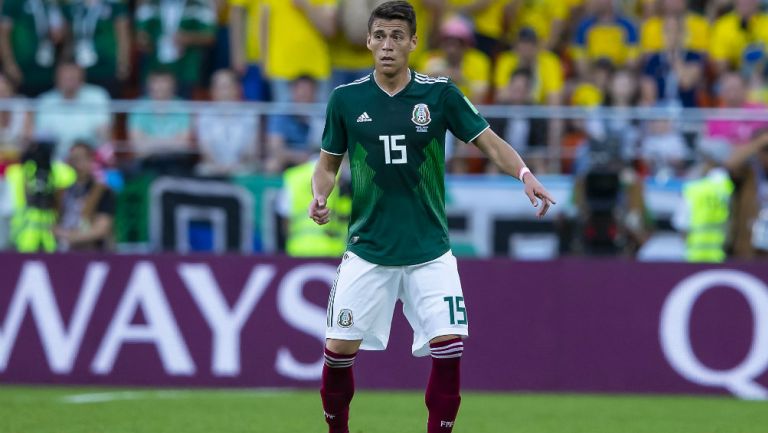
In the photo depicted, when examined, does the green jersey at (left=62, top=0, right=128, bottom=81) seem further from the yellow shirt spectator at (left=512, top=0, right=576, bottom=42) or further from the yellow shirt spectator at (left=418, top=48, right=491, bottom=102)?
the yellow shirt spectator at (left=512, top=0, right=576, bottom=42)

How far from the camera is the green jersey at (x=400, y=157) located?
744cm

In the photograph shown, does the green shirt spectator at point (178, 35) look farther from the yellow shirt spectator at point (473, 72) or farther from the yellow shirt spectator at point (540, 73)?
the yellow shirt spectator at point (540, 73)

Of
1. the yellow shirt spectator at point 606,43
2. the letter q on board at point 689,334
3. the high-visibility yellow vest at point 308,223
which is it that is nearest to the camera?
the letter q on board at point 689,334

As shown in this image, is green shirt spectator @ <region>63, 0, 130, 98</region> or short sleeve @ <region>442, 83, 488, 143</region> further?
green shirt spectator @ <region>63, 0, 130, 98</region>

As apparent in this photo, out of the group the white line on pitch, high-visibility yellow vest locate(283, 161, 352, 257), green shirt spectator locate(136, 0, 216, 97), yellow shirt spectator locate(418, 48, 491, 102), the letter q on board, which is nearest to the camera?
the white line on pitch

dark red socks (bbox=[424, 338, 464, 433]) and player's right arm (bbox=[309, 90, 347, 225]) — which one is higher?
player's right arm (bbox=[309, 90, 347, 225])

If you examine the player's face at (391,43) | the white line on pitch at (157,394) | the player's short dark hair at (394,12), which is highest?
the player's short dark hair at (394,12)

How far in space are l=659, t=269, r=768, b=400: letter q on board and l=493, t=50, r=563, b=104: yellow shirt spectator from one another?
3.61m

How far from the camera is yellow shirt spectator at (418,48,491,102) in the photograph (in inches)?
589

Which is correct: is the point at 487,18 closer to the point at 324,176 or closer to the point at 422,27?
the point at 422,27

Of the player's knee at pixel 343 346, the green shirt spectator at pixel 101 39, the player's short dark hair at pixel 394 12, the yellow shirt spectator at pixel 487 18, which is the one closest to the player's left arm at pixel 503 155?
the player's short dark hair at pixel 394 12

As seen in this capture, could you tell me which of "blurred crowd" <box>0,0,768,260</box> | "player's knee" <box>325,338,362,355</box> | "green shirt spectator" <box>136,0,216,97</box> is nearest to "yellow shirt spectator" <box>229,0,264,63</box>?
"blurred crowd" <box>0,0,768,260</box>

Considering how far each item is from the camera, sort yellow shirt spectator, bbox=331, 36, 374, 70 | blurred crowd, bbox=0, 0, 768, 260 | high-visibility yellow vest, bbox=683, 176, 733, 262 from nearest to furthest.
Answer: high-visibility yellow vest, bbox=683, 176, 733, 262, blurred crowd, bbox=0, 0, 768, 260, yellow shirt spectator, bbox=331, 36, 374, 70

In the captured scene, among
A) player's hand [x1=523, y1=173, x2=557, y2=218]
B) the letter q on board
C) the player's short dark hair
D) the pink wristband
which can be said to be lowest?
the letter q on board
